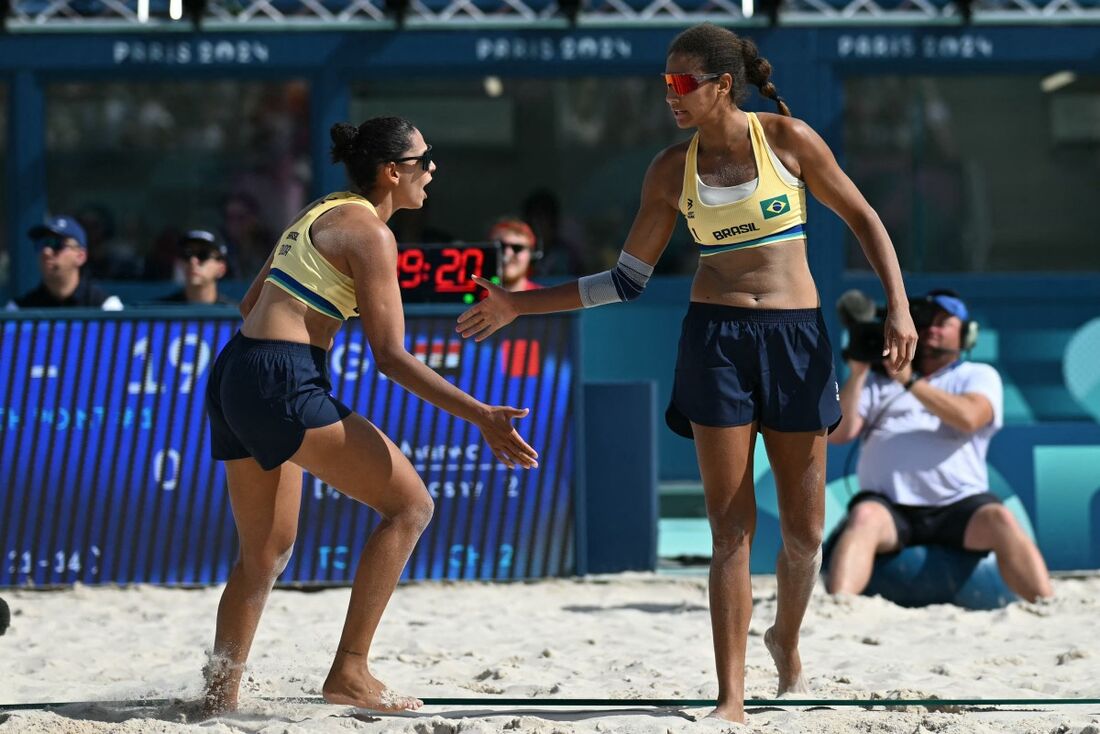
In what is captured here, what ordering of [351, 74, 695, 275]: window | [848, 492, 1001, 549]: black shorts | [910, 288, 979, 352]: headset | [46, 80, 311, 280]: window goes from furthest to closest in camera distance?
1. [46, 80, 311, 280]: window
2. [351, 74, 695, 275]: window
3. [910, 288, 979, 352]: headset
4. [848, 492, 1001, 549]: black shorts

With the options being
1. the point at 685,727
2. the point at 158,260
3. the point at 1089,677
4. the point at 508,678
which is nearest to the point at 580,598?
the point at 508,678

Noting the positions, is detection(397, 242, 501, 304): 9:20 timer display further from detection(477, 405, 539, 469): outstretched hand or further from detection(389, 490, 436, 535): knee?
detection(477, 405, 539, 469): outstretched hand

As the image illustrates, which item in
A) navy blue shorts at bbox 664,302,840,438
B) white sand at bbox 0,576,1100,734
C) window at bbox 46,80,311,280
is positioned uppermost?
window at bbox 46,80,311,280

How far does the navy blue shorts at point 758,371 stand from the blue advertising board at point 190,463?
2.77 meters

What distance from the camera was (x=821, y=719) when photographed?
3.96 meters

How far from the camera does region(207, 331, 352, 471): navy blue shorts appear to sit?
3861mm

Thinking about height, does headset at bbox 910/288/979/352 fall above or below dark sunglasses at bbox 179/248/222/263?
below

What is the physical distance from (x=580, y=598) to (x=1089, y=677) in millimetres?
2273

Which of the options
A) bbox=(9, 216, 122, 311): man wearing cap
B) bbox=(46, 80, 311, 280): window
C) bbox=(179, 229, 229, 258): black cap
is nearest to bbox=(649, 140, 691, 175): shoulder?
bbox=(179, 229, 229, 258): black cap

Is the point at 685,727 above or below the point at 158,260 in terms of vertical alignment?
below

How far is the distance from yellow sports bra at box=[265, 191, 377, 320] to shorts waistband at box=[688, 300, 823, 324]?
36.1 inches

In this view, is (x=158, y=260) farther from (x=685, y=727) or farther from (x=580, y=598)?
(x=685, y=727)

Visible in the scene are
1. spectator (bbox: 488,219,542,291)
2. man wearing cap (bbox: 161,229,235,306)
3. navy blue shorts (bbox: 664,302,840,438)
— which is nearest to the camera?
navy blue shorts (bbox: 664,302,840,438)

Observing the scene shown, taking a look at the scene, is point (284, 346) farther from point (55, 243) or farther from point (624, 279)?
point (55, 243)
